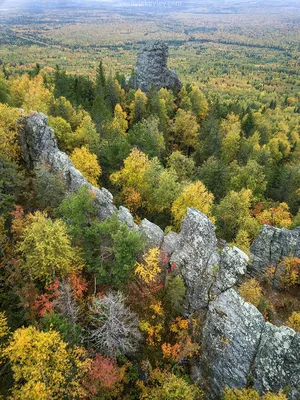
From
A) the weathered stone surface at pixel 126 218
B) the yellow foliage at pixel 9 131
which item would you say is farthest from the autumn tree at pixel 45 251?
the yellow foliage at pixel 9 131


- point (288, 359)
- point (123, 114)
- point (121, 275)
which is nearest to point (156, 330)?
point (121, 275)

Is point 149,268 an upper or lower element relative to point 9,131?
lower

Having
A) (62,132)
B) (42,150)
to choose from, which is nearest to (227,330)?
(42,150)

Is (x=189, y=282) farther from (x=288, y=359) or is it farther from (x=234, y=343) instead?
(x=288, y=359)

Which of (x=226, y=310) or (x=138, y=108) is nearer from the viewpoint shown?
(x=226, y=310)

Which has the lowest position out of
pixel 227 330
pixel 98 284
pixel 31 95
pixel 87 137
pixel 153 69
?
pixel 227 330

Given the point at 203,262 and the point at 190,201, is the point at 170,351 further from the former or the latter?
the point at 190,201
